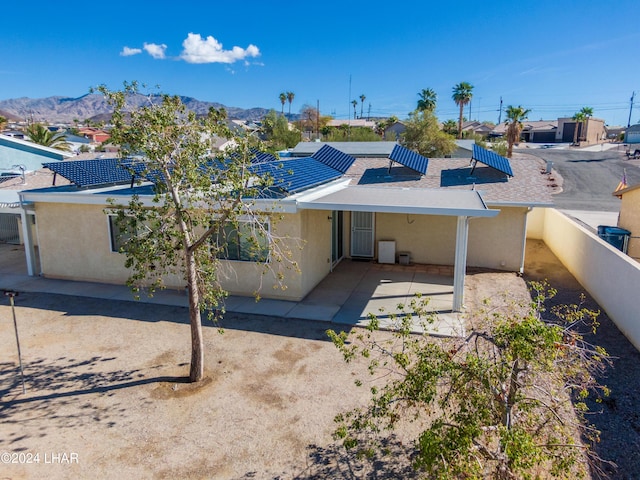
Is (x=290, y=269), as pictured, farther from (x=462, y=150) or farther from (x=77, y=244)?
(x=462, y=150)

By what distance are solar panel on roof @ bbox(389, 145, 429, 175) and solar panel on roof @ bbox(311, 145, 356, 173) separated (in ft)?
5.90

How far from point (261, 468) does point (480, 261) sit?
11.9 m

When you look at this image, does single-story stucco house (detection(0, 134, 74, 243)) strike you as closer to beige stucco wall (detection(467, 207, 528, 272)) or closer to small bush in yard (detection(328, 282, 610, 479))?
beige stucco wall (detection(467, 207, 528, 272))

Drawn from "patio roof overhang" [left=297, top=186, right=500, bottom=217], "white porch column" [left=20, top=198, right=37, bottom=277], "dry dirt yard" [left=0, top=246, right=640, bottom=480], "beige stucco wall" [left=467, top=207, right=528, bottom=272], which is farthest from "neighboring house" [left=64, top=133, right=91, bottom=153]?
"beige stucco wall" [left=467, top=207, right=528, bottom=272]

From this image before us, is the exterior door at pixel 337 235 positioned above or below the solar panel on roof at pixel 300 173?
below

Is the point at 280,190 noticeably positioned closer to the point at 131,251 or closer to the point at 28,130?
the point at 131,251

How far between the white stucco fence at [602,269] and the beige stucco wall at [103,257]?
7686 millimetres

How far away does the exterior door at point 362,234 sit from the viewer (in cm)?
1656

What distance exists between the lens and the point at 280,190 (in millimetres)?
11633

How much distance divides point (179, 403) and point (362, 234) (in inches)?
411

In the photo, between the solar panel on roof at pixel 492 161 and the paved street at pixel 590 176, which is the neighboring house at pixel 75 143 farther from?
the paved street at pixel 590 176

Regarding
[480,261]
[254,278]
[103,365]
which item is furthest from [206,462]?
[480,261]

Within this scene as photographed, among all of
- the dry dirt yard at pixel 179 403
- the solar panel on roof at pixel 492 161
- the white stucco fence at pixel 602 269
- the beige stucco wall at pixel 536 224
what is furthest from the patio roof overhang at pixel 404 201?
the beige stucco wall at pixel 536 224

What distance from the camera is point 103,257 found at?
13.8 metres
